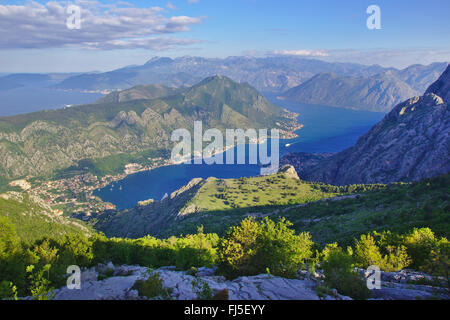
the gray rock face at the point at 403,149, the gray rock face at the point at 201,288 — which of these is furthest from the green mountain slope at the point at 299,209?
the gray rock face at the point at 201,288

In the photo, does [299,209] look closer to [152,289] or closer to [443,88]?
[152,289]

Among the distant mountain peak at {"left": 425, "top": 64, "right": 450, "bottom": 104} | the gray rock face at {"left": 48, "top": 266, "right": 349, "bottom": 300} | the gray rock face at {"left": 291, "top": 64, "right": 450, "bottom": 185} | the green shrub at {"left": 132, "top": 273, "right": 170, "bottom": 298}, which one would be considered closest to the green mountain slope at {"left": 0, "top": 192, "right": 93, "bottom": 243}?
the gray rock face at {"left": 48, "top": 266, "right": 349, "bottom": 300}

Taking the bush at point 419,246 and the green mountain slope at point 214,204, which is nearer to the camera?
the bush at point 419,246

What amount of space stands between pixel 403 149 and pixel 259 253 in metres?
148

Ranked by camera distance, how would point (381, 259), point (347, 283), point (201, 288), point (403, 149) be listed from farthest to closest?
1. point (403, 149)
2. point (381, 259)
3. point (201, 288)
4. point (347, 283)

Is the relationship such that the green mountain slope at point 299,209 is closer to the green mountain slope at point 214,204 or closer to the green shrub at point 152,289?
the green mountain slope at point 214,204

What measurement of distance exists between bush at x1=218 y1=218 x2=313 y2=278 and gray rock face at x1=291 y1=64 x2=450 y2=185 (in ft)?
391

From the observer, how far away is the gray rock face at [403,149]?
12543cm

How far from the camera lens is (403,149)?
14225cm

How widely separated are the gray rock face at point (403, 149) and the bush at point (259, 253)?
11903 cm

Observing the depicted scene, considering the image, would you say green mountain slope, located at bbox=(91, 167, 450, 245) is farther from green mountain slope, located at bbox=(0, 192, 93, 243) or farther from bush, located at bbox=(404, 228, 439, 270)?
green mountain slope, located at bbox=(0, 192, 93, 243)

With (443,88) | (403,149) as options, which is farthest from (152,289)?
(443,88)
